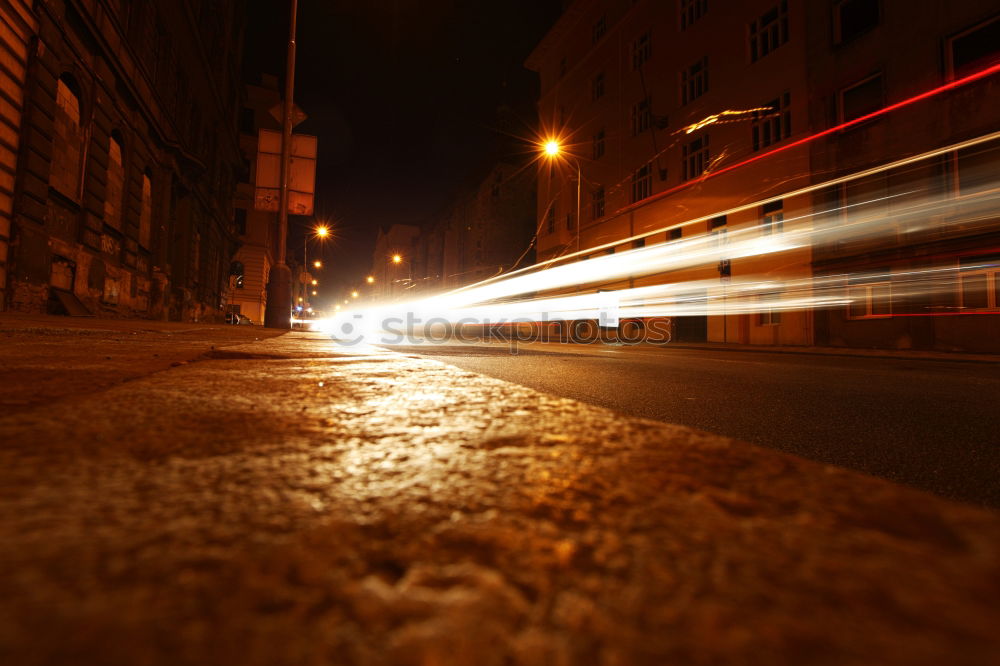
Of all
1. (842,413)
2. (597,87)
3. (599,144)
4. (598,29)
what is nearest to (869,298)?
(842,413)

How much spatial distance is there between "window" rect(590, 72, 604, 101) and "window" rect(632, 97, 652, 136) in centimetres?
295

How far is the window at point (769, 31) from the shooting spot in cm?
1337

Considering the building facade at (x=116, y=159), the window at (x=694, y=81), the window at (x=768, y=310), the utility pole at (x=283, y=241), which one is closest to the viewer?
the building facade at (x=116, y=159)

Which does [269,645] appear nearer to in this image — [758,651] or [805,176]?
[758,651]

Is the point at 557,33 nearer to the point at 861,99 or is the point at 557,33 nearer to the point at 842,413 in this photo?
the point at 861,99

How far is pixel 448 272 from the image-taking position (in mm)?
46719

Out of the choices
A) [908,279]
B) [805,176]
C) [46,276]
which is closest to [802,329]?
[908,279]

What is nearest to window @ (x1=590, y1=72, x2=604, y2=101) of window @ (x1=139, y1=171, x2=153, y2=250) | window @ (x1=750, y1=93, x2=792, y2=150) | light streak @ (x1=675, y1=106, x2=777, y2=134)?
light streak @ (x1=675, y1=106, x2=777, y2=134)

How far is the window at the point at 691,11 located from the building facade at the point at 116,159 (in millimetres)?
17283

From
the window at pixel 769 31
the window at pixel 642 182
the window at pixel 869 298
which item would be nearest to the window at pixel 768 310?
the window at pixel 869 298

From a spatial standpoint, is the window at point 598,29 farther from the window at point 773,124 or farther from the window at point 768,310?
the window at point 768,310

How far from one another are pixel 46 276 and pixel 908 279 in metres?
18.3

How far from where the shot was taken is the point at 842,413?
7.99ft

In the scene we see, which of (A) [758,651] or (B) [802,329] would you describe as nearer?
(A) [758,651]
